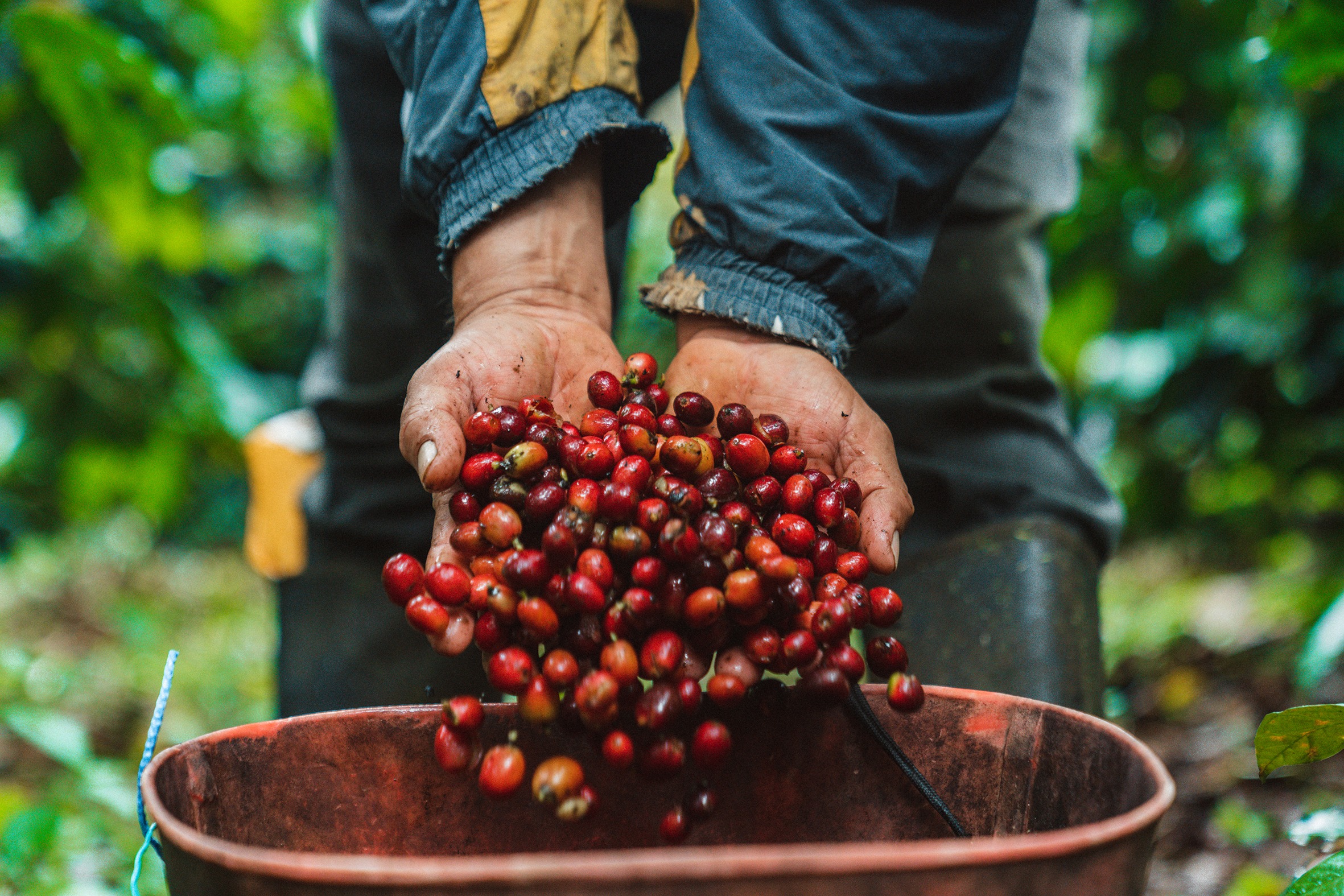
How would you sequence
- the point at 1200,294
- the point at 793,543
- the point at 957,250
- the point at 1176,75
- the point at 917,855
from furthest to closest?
1. the point at 1176,75
2. the point at 1200,294
3. the point at 957,250
4. the point at 793,543
5. the point at 917,855

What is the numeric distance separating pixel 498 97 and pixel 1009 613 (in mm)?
887

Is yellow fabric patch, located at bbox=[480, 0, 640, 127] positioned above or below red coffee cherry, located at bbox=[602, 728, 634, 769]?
above

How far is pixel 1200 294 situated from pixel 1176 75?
0.56m

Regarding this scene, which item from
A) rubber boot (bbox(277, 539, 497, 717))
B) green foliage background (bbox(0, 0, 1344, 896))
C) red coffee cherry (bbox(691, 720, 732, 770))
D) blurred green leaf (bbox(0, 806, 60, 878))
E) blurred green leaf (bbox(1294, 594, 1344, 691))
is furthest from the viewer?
green foliage background (bbox(0, 0, 1344, 896))

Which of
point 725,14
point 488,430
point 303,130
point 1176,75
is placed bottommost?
point 303,130

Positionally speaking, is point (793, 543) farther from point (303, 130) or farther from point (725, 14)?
point (303, 130)

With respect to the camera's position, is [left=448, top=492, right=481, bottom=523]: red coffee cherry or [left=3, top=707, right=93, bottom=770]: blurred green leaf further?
[left=3, top=707, right=93, bottom=770]: blurred green leaf

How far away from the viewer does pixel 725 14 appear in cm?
105

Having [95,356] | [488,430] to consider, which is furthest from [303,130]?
[488,430]

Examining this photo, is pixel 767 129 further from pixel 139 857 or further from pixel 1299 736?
pixel 139 857

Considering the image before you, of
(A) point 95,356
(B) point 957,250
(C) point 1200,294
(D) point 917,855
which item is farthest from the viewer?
(A) point 95,356

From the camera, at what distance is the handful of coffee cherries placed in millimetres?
768

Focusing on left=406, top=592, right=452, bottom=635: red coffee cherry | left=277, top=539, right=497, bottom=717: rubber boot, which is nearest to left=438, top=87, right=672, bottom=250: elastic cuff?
left=406, top=592, right=452, bottom=635: red coffee cherry

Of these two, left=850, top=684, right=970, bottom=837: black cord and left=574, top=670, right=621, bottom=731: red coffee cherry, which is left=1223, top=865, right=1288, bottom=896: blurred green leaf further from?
left=574, top=670, right=621, bottom=731: red coffee cherry
